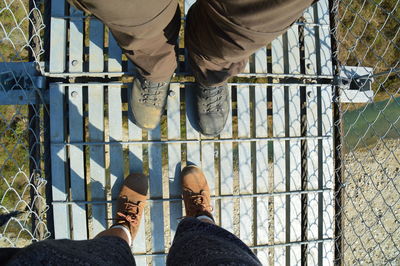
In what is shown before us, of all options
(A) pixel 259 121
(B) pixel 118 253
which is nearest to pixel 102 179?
(B) pixel 118 253

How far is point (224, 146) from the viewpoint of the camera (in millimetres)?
1980

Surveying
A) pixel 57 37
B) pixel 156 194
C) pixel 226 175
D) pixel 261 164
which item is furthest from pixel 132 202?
pixel 57 37

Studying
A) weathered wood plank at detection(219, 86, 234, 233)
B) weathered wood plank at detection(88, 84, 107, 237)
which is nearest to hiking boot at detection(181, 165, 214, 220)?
weathered wood plank at detection(219, 86, 234, 233)

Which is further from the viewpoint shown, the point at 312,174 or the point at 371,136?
the point at 371,136

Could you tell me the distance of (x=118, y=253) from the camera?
50.2 inches

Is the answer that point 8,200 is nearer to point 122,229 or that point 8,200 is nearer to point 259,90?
point 122,229

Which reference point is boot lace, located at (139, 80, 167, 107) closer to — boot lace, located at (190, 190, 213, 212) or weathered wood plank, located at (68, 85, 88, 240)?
weathered wood plank, located at (68, 85, 88, 240)

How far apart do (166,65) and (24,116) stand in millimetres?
1559

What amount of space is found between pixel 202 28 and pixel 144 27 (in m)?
0.25

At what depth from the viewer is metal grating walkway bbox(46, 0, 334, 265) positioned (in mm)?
1900

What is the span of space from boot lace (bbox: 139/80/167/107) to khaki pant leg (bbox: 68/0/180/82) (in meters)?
0.18

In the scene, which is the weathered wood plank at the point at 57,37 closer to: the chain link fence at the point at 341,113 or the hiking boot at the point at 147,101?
the chain link fence at the point at 341,113

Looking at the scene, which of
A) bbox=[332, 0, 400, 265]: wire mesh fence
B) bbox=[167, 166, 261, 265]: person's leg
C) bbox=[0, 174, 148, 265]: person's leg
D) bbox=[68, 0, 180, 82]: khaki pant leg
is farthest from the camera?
bbox=[332, 0, 400, 265]: wire mesh fence

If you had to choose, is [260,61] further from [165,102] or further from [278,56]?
[165,102]
